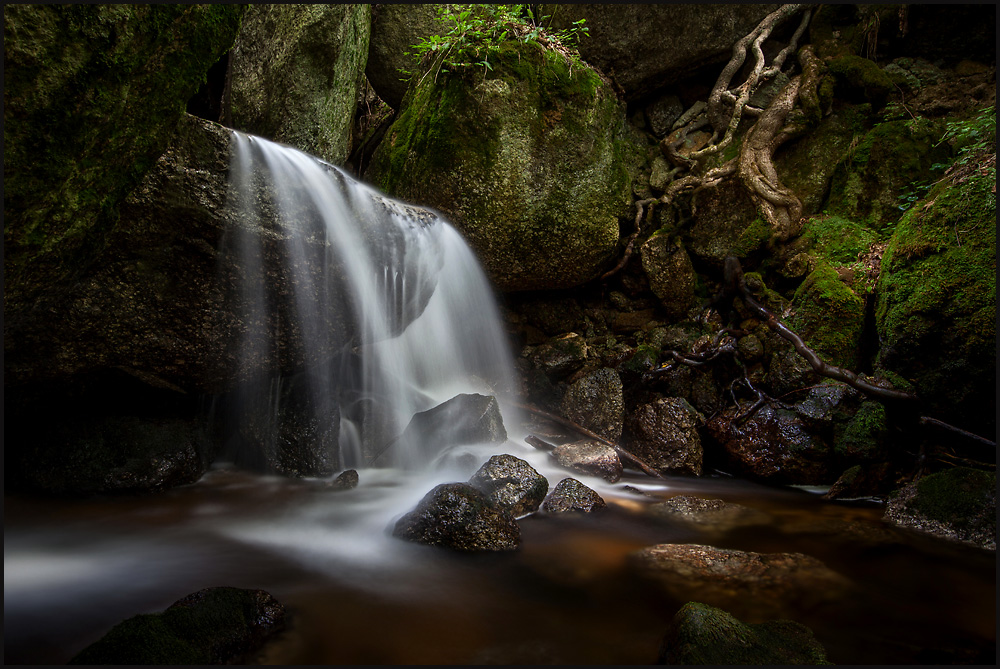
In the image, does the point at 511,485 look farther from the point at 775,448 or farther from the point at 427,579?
the point at 775,448

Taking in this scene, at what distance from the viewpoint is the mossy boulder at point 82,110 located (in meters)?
1.91

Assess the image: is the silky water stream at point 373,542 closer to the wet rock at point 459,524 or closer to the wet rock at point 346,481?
the wet rock at point 459,524

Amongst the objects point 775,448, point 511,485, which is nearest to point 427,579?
point 511,485

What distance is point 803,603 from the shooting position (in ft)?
9.07

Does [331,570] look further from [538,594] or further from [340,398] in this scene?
[340,398]

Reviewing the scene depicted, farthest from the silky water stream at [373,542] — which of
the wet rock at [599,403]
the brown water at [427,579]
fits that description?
the wet rock at [599,403]

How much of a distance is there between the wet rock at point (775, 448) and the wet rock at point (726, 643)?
10.6 ft

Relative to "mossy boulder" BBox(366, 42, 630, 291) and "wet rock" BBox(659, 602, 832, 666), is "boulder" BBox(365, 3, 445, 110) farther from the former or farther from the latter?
"wet rock" BBox(659, 602, 832, 666)

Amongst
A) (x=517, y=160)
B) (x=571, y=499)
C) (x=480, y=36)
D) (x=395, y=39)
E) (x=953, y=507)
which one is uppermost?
(x=395, y=39)

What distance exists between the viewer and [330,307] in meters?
4.76

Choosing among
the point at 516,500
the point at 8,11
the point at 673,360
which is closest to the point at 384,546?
the point at 516,500

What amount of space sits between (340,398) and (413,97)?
4.40m

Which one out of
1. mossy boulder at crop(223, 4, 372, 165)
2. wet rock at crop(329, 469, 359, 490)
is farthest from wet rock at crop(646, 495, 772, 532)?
mossy boulder at crop(223, 4, 372, 165)

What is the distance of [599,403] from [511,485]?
8.14 feet
